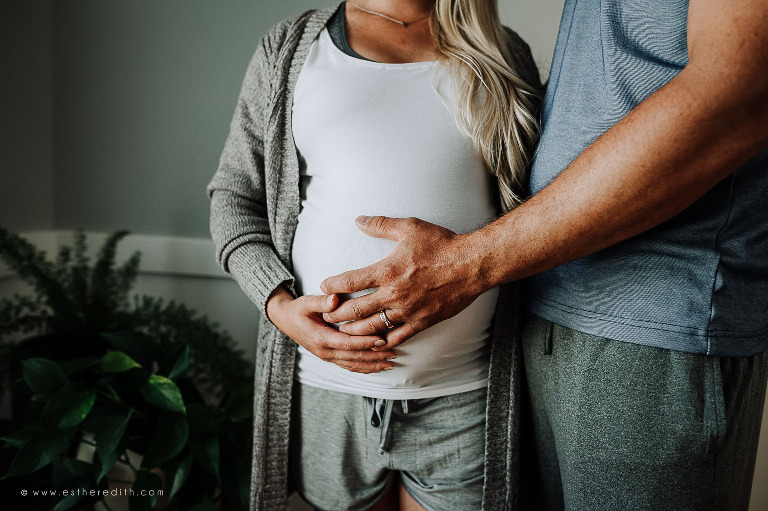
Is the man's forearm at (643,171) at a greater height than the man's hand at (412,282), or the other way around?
the man's forearm at (643,171)

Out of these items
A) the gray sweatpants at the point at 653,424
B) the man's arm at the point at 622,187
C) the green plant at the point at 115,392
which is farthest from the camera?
the green plant at the point at 115,392

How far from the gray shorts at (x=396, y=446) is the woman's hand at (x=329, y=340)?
92 millimetres

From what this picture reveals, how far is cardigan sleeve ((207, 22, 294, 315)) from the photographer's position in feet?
2.73

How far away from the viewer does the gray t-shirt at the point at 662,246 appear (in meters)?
0.54

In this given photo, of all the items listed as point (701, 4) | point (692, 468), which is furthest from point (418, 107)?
point (692, 468)

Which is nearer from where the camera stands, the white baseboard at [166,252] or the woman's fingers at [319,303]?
the woman's fingers at [319,303]

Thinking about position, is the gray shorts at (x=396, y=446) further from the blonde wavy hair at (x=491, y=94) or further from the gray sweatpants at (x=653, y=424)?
the blonde wavy hair at (x=491, y=94)

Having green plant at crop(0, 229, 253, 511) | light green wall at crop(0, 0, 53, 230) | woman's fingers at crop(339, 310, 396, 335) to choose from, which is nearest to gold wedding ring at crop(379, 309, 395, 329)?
woman's fingers at crop(339, 310, 396, 335)

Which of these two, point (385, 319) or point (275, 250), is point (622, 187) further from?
point (275, 250)

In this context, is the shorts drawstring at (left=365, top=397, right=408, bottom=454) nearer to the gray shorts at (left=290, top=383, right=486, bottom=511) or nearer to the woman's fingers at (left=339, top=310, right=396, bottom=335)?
the gray shorts at (left=290, top=383, right=486, bottom=511)

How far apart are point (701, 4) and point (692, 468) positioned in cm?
50

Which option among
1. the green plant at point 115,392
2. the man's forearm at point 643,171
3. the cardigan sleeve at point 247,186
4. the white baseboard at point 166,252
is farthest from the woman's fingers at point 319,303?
the white baseboard at point 166,252

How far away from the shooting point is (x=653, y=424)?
58 centimetres

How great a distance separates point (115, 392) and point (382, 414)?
0.74 m
